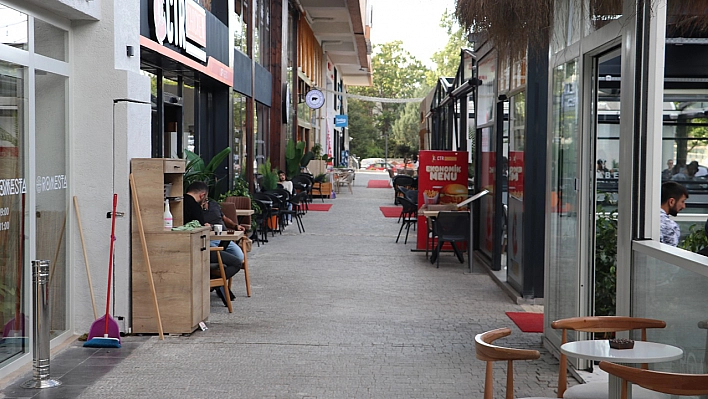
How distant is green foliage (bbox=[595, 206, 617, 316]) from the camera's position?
21.4 feet

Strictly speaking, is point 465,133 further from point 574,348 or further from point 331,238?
point 574,348

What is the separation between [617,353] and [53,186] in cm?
468

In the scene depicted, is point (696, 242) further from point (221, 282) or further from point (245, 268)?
point (245, 268)

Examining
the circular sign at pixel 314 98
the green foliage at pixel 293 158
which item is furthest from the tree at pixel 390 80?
the green foliage at pixel 293 158

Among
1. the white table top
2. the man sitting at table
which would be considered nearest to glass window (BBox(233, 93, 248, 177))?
the man sitting at table

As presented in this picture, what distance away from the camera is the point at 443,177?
1323 centimetres

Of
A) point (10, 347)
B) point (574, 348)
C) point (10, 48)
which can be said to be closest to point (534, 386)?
point (574, 348)

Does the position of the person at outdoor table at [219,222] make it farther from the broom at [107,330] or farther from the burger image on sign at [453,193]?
the burger image on sign at [453,193]

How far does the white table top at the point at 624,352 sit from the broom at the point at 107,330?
4114 millimetres

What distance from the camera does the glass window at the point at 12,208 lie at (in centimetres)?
582

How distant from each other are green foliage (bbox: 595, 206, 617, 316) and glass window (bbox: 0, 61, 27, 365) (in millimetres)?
4209

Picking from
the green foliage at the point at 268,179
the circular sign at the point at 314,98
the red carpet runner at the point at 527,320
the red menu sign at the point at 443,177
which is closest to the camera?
the red carpet runner at the point at 527,320

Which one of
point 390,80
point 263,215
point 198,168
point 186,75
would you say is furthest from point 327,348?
point 390,80

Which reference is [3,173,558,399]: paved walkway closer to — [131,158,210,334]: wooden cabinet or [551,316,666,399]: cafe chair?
[131,158,210,334]: wooden cabinet
